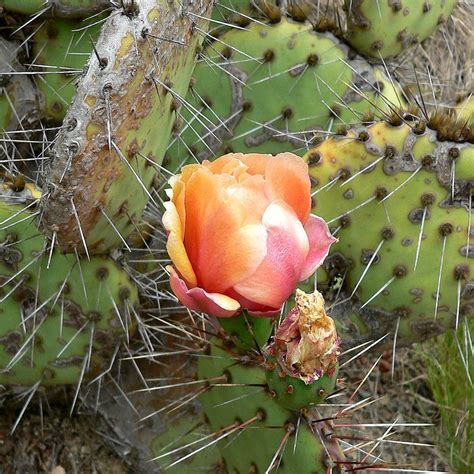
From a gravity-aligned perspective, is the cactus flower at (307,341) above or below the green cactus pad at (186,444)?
above

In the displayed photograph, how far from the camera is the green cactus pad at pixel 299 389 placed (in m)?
0.98

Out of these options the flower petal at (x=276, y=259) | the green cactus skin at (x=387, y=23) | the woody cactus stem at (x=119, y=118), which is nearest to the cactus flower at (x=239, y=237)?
the flower petal at (x=276, y=259)

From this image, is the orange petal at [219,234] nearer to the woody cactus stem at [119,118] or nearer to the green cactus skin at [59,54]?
the woody cactus stem at [119,118]

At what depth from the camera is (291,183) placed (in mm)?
945

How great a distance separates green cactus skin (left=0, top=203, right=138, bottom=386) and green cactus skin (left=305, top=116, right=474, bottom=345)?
1.06ft

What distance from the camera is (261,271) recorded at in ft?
3.02

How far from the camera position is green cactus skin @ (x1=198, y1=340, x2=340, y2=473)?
3.68 feet

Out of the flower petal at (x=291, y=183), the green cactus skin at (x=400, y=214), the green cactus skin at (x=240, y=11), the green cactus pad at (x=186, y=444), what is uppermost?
the flower petal at (x=291, y=183)

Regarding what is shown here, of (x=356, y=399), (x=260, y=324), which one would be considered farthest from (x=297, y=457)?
(x=356, y=399)

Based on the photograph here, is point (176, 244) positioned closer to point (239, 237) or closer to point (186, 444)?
point (239, 237)

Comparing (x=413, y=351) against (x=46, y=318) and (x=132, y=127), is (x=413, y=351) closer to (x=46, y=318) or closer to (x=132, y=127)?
(x=46, y=318)

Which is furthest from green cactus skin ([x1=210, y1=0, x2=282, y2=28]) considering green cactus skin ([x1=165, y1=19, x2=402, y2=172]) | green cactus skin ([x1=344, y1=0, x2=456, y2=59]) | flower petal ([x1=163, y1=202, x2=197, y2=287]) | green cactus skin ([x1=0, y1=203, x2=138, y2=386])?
flower petal ([x1=163, y1=202, x2=197, y2=287])

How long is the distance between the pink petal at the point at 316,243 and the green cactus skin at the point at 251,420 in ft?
0.77

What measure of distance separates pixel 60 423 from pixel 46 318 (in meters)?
0.36
